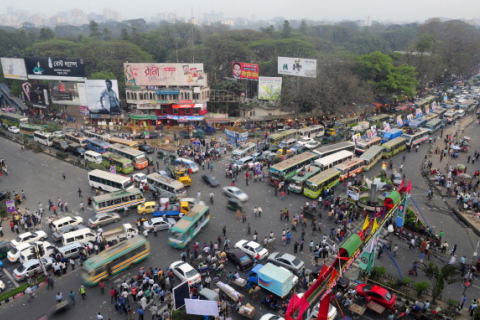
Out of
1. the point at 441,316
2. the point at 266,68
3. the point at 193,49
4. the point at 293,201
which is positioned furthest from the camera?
the point at 193,49

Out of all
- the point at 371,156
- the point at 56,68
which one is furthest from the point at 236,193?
the point at 56,68

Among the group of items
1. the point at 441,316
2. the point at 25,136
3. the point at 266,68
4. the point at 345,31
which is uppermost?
the point at 345,31

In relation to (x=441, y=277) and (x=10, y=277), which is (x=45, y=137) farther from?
(x=441, y=277)

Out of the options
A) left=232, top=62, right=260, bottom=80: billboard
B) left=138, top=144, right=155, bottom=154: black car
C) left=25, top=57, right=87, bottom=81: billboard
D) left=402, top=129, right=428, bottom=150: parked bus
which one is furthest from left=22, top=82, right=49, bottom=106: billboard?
left=402, top=129, right=428, bottom=150: parked bus

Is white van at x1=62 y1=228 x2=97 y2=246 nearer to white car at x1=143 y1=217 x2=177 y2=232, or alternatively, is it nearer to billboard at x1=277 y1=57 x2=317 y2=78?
white car at x1=143 y1=217 x2=177 y2=232

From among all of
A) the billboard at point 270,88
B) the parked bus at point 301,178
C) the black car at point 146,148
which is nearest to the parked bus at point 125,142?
the black car at point 146,148

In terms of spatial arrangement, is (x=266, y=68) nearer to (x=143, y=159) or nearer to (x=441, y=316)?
(x=143, y=159)

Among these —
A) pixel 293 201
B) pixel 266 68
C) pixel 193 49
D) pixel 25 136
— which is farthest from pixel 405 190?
pixel 193 49
